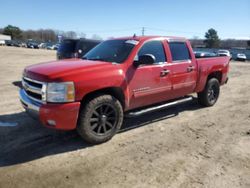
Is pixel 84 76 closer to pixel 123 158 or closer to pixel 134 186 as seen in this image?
pixel 123 158

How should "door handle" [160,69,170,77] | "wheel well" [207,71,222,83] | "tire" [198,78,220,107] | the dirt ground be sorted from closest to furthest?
the dirt ground
"door handle" [160,69,170,77]
"tire" [198,78,220,107]
"wheel well" [207,71,222,83]

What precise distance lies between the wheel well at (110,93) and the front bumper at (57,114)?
0.27 metres

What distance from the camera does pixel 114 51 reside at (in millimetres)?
5379

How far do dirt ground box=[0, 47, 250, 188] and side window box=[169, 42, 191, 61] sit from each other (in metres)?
1.48

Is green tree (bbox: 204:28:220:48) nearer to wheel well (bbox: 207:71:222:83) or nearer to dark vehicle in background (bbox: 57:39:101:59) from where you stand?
dark vehicle in background (bbox: 57:39:101:59)

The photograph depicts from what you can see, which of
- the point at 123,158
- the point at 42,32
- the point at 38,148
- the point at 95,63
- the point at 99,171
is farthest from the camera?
the point at 42,32

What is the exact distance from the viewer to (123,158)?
4160 mm

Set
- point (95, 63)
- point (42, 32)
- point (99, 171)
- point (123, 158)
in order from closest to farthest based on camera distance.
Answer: point (99, 171) → point (123, 158) → point (95, 63) → point (42, 32)

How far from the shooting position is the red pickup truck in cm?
412

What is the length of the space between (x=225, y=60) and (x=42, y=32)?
6374 inches

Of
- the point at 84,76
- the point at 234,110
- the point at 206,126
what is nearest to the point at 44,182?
the point at 84,76

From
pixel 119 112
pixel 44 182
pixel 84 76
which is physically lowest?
pixel 44 182

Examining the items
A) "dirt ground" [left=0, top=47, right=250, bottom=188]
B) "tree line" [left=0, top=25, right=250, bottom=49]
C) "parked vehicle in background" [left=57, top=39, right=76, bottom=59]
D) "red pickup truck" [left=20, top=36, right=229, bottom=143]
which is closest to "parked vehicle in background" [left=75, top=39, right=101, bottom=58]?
"parked vehicle in background" [left=57, top=39, right=76, bottom=59]

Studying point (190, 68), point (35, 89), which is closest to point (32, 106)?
point (35, 89)
